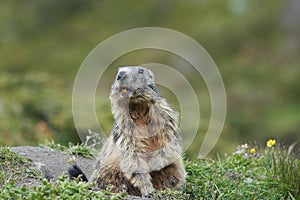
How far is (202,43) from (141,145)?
21.5m

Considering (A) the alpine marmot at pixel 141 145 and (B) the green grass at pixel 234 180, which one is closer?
(B) the green grass at pixel 234 180

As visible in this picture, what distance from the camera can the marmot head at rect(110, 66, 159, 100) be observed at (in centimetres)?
770

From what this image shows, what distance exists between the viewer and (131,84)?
7.71 m

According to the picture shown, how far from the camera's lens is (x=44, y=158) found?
9.26 m

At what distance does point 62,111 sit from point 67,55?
15.0m

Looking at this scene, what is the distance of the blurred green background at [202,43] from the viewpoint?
23.8 metres

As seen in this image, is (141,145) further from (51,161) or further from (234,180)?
(51,161)

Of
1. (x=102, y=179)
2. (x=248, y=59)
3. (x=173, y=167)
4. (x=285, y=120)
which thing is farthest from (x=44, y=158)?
(x=248, y=59)

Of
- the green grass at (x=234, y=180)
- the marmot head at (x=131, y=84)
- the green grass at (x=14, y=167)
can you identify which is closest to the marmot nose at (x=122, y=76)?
the marmot head at (x=131, y=84)

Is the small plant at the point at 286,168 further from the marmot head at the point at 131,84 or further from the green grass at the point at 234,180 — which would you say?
the marmot head at the point at 131,84

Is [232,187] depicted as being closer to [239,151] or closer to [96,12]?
[239,151]

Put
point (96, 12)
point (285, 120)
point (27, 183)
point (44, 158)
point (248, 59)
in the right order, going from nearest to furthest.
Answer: point (27, 183), point (44, 158), point (285, 120), point (248, 59), point (96, 12)

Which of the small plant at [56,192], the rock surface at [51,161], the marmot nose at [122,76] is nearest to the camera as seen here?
the small plant at [56,192]

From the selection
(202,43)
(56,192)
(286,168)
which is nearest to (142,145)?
(56,192)
